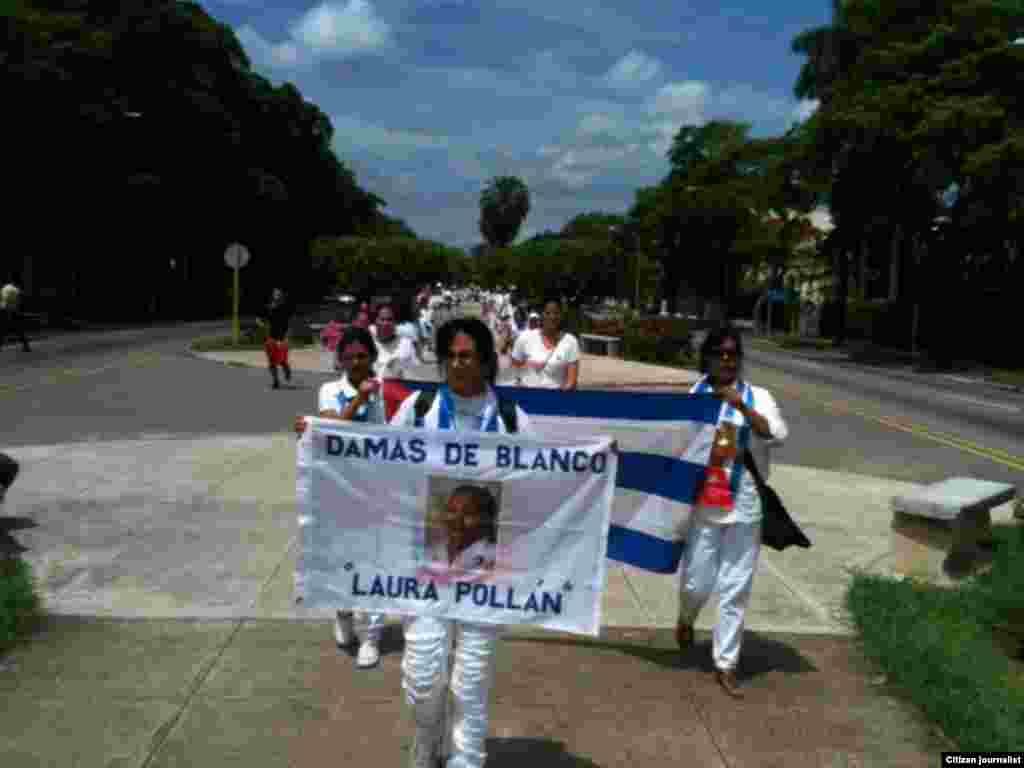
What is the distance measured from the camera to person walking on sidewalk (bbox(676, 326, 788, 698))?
5051mm

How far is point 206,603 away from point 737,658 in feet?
9.77

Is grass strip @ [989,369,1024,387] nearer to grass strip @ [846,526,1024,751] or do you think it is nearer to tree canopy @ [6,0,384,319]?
grass strip @ [846,526,1024,751]

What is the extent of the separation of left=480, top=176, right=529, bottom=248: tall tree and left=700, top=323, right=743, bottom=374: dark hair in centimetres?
18361

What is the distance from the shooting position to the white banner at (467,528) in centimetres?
404

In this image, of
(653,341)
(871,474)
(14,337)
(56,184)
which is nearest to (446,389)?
(871,474)

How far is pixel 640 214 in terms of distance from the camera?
8075 cm

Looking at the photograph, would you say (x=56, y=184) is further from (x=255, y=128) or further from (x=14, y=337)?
(x=255, y=128)

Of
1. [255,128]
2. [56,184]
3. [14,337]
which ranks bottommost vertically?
[14,337]

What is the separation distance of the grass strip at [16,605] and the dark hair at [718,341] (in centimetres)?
361

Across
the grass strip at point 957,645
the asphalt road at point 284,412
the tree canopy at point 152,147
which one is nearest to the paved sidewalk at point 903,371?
the asphalt road at point 284,412

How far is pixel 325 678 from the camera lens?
5.09m

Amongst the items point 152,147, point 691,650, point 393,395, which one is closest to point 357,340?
point 393,395

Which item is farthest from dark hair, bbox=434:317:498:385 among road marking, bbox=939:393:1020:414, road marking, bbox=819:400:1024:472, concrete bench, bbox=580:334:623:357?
concrete bench, bbox=580:334:623:357

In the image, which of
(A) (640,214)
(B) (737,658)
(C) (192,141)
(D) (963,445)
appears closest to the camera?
(B) (737,658)
